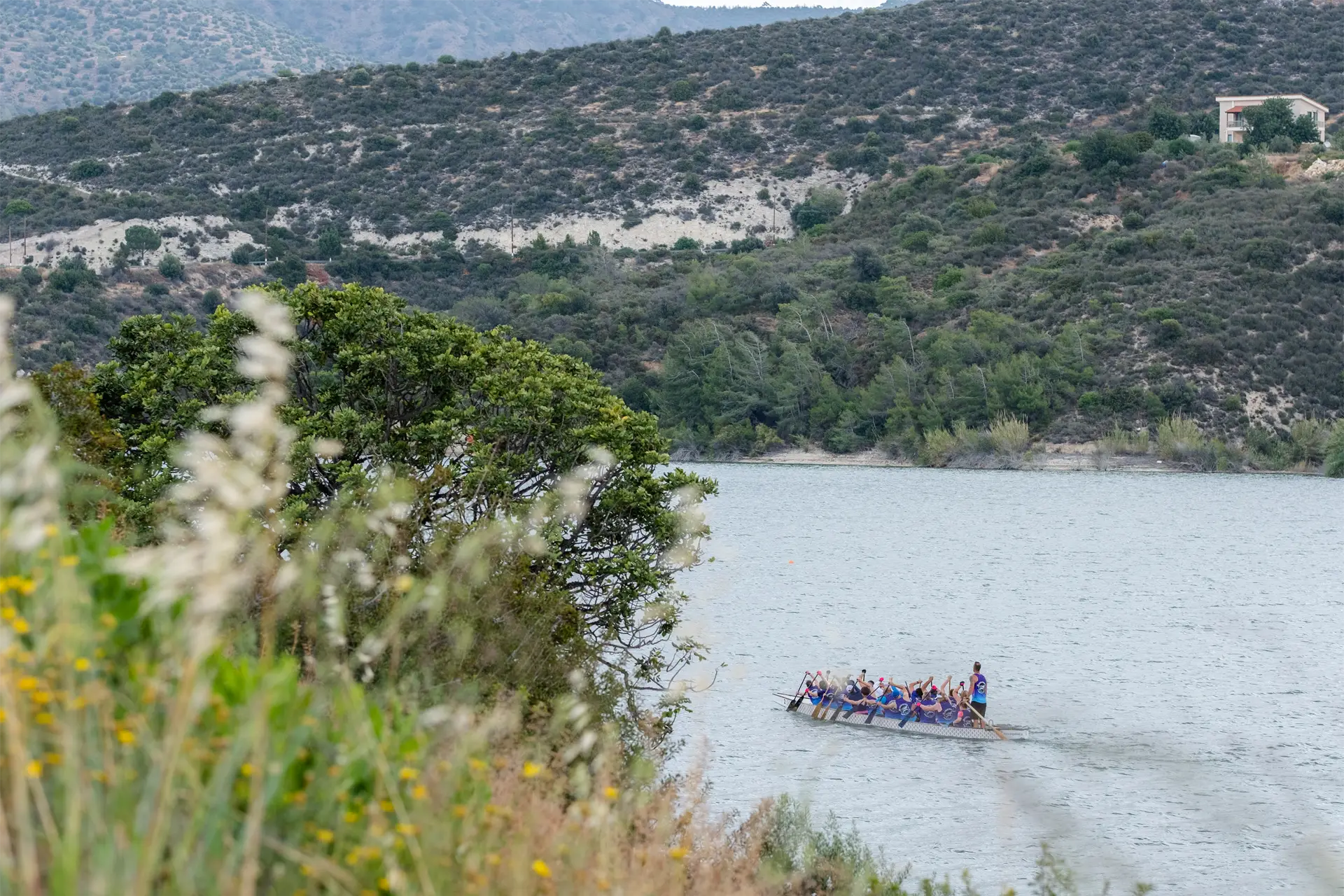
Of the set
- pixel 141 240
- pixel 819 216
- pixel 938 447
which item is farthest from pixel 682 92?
pixel 938 447

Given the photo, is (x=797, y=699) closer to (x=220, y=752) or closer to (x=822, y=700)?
(x=822, y=700)

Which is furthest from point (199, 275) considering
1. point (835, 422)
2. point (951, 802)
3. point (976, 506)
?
point (951, 802)

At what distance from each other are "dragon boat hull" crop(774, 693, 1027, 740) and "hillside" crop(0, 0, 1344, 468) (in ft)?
150

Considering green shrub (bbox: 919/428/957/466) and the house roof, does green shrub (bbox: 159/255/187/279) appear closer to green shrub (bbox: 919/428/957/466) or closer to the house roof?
green shrub (bbox: 919/428/957/466)

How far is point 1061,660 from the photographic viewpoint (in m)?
40.5

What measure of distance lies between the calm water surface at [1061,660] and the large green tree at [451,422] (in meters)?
2.41

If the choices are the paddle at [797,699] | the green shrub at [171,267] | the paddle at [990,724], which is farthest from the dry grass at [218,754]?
the green shrub at [171,267]

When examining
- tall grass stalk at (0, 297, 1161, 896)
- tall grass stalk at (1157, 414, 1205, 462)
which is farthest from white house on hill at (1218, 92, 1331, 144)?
tall grass stalk at (0, 297, 1161, 896)

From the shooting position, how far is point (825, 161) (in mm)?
116250

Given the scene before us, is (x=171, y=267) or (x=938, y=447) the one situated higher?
(x=171, y=267)

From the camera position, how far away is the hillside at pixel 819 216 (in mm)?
83250

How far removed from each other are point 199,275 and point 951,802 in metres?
74.8

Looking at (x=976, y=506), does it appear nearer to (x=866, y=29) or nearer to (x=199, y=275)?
(x=199, y=275)

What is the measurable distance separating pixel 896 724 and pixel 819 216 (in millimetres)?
82740
